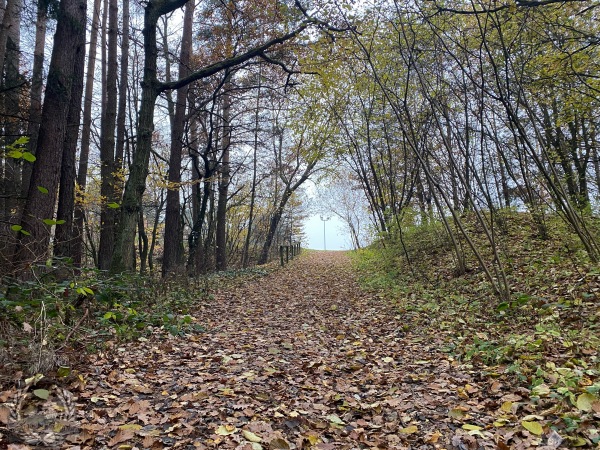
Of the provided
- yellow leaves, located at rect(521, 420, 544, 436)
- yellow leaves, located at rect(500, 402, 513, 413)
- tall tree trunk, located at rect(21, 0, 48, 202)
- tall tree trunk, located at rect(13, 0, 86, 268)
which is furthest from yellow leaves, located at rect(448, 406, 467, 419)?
tall tree trunk, located at rect(21, 0, 48, 202)

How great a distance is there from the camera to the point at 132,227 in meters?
6.41

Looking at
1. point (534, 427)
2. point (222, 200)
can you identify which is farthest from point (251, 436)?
point (222, 200)

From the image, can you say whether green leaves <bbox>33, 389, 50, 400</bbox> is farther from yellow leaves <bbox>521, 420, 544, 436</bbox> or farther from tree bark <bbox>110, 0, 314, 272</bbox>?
tree bark <bbox>110, 0, 314, 272</bbox>

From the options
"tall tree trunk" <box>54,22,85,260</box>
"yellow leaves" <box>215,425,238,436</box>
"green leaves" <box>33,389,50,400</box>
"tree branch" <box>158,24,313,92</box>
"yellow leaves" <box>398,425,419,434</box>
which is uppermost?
"tree branch" <box>158,24,313,92</box>

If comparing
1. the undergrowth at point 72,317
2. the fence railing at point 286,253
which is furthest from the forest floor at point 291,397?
the fence railing at point 286,253

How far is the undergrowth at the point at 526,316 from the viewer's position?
9.31 feet

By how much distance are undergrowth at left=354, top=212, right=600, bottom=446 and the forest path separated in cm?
46

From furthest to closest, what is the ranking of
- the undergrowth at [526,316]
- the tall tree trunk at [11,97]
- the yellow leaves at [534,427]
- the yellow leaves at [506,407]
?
the tall tree trunk at [11,97] → the undergrowth at [526,316] → the yellow leaves at [506,407] → the yellow leaves at [534,427]

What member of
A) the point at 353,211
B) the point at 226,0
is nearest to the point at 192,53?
the point at 226,0

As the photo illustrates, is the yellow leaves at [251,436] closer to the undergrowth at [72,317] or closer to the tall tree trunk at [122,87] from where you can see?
the undergrowth at [72,317]

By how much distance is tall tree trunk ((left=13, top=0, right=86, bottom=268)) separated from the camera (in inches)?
197

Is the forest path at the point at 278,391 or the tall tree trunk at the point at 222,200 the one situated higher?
the tall tree trunk at the point at 222,200

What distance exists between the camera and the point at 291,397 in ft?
10.3

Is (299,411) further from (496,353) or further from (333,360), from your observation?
(496,353)
